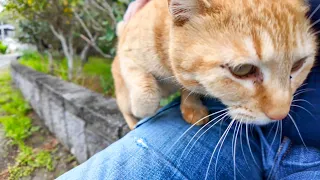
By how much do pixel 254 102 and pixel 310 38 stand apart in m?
0.23

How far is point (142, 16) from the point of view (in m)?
1.06

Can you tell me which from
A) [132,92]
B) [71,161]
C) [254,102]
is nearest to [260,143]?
[254,102]

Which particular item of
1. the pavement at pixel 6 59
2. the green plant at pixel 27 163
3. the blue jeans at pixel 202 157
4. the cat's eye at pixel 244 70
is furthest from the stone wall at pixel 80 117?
the cat's eye at pixel 244 70

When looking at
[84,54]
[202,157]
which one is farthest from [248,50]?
[84,54]

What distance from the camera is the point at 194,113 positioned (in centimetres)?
93

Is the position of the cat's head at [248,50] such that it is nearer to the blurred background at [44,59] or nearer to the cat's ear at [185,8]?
the cat's ear at [185,8]

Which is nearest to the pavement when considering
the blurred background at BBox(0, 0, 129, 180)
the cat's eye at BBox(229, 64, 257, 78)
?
the blurred background at BBox(0, 0, 129, 180)

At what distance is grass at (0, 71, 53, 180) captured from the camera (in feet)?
2.09

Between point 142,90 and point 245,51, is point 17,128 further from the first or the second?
point 245,51

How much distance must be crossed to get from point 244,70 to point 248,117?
0.13 meters

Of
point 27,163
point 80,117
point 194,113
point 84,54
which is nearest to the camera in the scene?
point 27,163

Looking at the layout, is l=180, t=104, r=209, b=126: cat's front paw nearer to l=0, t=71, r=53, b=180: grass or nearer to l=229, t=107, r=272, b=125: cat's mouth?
l=229, t=107, r=272, b=125: cat's mouth

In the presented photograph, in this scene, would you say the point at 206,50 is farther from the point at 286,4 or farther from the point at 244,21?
the point at 286,4

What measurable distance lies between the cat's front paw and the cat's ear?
31 cm
